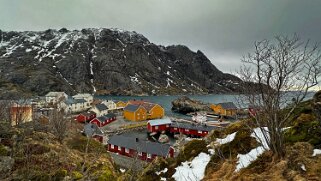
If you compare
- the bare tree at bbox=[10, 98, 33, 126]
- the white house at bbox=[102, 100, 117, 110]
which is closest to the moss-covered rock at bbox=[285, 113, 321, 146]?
the bare tree at bbox=[10, 98, 33, 126]

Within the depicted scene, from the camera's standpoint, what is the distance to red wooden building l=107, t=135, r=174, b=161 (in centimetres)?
3900

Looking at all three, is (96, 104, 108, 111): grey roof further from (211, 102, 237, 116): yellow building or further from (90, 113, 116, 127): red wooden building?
(211, 102, 237, 116): yellow building

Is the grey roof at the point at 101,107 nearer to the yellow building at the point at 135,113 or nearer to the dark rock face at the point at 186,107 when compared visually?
the yellow building at the point at 135,113

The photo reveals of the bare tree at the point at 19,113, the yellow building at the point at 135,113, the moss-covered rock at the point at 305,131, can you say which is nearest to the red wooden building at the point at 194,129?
the yellow building at the point at 135,113

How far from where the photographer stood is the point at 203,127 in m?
61.3

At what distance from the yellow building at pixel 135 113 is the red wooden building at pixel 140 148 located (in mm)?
36057

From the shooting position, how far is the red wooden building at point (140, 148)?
128ft

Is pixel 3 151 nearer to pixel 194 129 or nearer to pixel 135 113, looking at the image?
pixel 194 129

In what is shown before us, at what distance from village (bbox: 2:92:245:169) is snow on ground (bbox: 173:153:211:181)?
4.63 metres

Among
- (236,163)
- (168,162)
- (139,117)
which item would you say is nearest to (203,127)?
(139,117)

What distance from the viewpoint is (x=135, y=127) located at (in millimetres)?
70688

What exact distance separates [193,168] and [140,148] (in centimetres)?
2859

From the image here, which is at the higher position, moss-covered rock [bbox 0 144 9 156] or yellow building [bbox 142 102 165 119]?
moss-covered rock [bbox 0 144 9 156]

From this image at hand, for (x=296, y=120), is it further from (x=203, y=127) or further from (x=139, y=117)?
(x=139, y=117)
